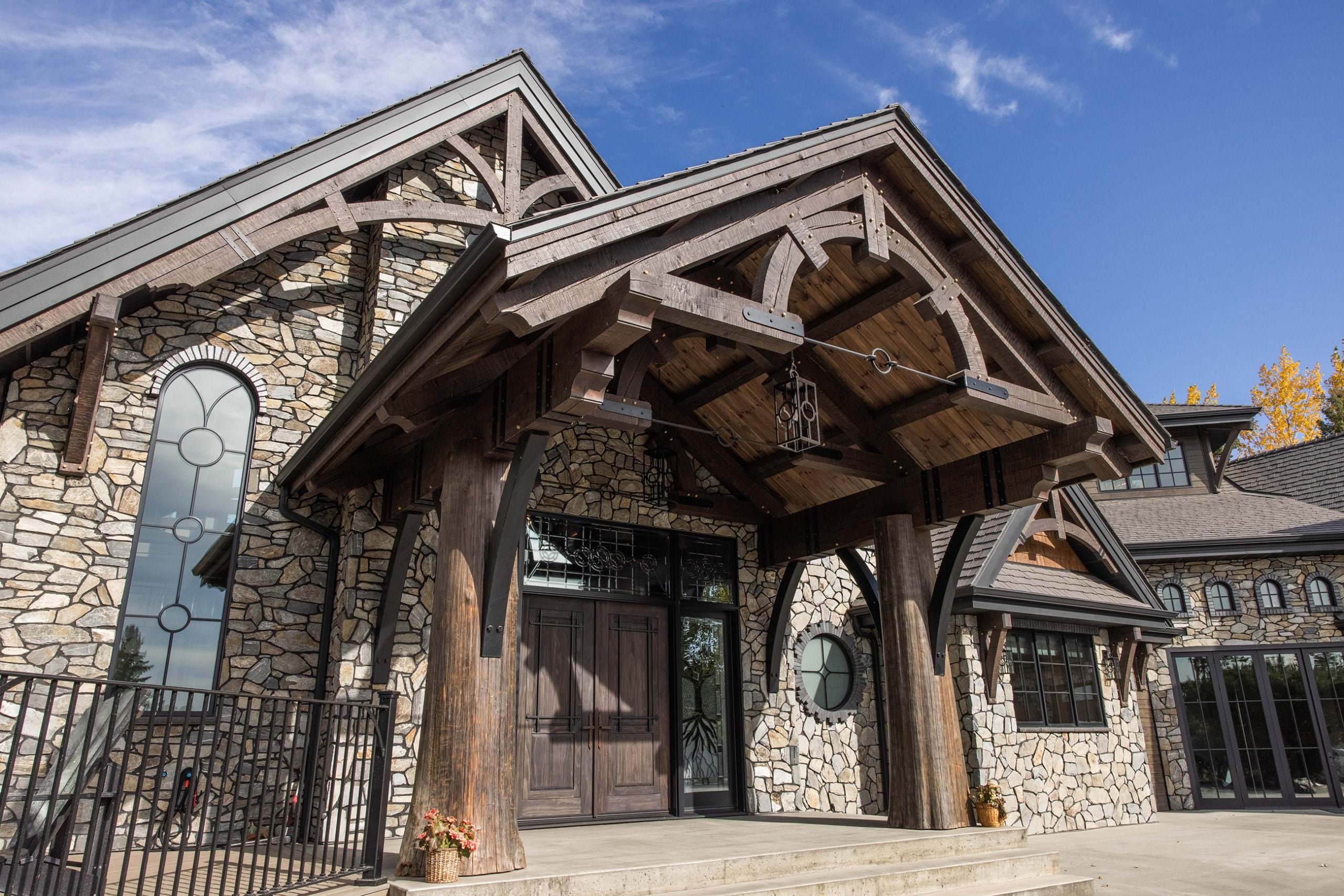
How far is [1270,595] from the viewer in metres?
14.3

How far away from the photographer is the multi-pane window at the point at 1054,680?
1055cm

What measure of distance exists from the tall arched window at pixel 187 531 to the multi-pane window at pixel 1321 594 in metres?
15.3

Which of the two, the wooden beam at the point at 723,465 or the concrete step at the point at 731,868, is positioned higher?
the wooden beam at the point at 723,465

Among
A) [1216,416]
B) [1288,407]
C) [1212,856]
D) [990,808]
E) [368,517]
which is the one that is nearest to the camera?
[990,808]

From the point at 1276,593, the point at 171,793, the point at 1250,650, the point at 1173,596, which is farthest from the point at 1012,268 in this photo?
the point at 1276,593

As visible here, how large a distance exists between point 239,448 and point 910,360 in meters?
5.70

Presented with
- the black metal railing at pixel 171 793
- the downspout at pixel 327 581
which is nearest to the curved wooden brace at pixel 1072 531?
the downspout at pixel 327 581

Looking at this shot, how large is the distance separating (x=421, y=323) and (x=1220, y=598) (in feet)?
47.7

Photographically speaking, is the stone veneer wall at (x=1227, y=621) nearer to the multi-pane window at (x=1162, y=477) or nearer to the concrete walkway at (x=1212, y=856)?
the concrete walkway at (x=1212, y=856)

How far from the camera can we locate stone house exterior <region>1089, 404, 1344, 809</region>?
13.3m

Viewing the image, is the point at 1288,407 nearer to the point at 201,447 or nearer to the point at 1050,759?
the point at 1050,759

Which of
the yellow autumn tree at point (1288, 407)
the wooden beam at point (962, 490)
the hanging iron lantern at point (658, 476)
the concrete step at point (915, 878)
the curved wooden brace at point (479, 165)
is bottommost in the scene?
the concrete step at point (915, 878)

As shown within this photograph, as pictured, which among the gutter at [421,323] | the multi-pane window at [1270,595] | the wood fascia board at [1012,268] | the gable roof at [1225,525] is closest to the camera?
the gutter at [421,323]

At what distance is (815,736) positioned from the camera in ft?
30.6
